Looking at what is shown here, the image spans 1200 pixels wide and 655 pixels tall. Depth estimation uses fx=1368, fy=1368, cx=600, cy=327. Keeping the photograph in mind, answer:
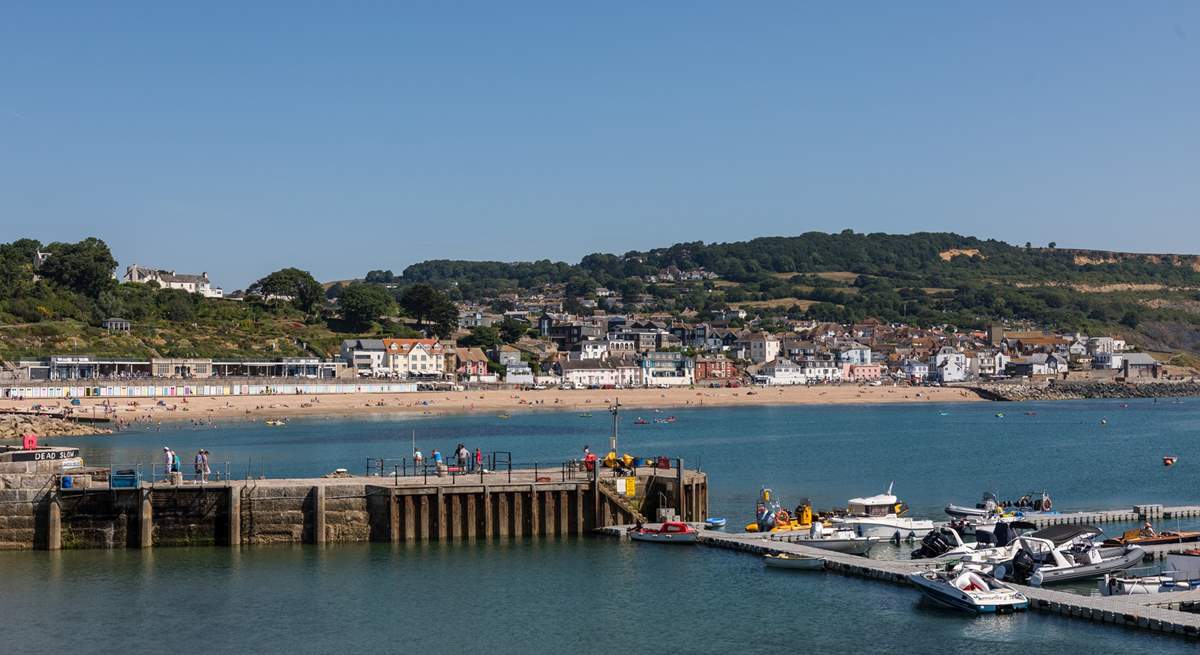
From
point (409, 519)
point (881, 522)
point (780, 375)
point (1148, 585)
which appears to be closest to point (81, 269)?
point (780, 375)

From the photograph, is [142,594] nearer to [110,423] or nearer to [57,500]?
[57,500]

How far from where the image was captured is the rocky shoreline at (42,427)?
89.8m

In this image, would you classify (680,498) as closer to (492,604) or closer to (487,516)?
(487,516)

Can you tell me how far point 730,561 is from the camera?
37.6 m

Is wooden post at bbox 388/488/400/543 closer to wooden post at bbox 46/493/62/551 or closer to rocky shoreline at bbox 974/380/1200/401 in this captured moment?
wooden post at bbox 46/493/62/551

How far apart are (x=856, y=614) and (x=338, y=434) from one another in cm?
6869

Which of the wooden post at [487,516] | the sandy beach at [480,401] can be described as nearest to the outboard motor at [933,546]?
the wooden post at [487,516]

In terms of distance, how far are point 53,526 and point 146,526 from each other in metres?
2.41

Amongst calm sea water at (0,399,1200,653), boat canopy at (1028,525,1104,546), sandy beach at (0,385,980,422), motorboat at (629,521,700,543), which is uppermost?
sandy beach at (0,385,980,422)

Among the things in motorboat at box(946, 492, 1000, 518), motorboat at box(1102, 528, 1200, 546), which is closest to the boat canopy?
motorboat at box(1102, 528, 1200, 546)

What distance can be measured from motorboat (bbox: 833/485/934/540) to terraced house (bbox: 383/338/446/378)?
122 m

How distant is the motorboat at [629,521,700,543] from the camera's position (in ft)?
129

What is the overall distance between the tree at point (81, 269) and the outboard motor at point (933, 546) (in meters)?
142

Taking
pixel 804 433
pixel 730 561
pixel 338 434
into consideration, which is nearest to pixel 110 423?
pixel 338 434
